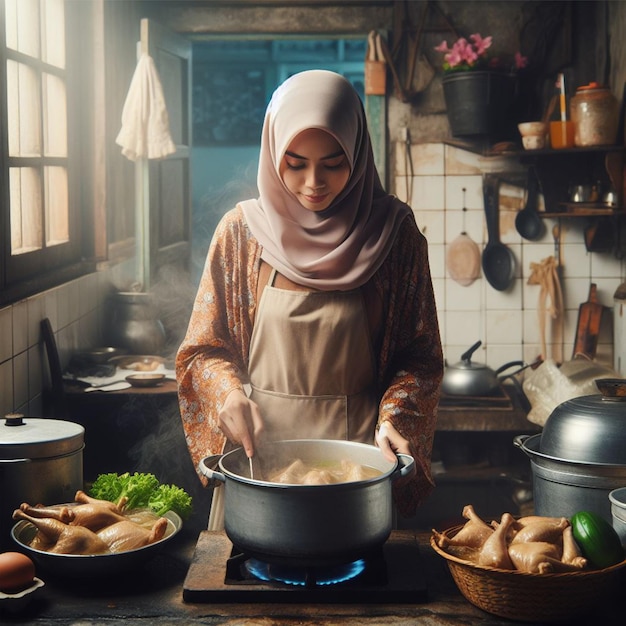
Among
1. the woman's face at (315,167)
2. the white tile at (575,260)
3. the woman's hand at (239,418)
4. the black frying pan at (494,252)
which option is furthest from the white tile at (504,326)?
the woman's hand at (239,418)

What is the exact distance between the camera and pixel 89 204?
432 cm

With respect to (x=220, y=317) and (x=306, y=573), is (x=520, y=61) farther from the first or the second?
(x=306, y=573)

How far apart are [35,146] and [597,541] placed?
9.57 feet

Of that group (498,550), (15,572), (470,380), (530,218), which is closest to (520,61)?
(530,218)

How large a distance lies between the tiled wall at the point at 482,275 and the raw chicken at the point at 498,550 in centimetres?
348

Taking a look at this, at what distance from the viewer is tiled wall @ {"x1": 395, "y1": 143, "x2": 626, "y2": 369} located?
4988 mm

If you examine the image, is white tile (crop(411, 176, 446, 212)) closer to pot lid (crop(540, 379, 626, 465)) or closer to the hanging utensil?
the hanging utensil

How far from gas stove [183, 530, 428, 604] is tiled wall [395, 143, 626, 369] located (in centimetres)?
334

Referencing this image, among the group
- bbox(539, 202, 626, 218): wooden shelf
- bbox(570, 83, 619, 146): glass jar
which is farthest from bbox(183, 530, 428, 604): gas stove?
bbox(570, 83, 619, 146): glass jar

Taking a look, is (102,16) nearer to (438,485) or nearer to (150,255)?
(150,255)

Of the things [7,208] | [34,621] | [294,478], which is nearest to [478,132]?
[7,208]

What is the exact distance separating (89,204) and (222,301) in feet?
7.26

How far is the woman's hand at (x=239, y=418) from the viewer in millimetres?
1961

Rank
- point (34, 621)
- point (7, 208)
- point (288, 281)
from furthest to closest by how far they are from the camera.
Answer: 1. point (7, 208)
2. point (288, 281)
3. point (34, 621)
